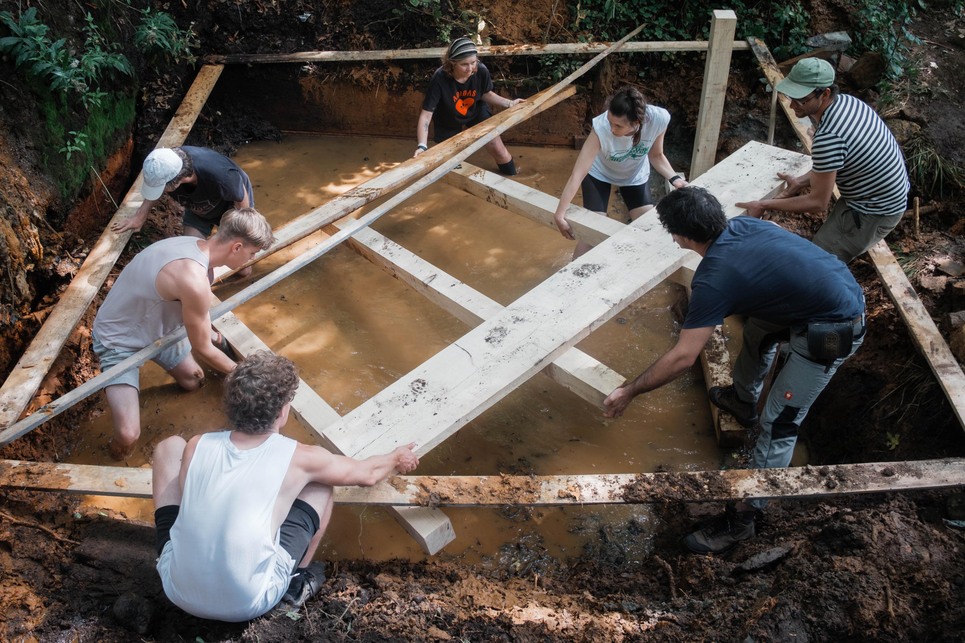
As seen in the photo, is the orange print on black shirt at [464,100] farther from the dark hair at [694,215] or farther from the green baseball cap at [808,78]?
the dark hair at [694,215]

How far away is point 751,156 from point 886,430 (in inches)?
74.9

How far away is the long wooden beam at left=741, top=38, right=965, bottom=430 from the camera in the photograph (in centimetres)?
308

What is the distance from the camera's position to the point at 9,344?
3.63 metres

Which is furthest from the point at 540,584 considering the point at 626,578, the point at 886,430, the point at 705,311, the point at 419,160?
the point at 419,160

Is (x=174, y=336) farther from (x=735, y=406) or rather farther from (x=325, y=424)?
(x=735, y=406)

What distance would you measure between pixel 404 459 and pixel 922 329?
266cm

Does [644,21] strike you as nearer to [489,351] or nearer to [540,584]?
[489,351]

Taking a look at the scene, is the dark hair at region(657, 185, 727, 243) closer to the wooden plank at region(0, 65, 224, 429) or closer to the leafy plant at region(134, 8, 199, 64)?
the wooden plank at region(0, 65, 224, 429)

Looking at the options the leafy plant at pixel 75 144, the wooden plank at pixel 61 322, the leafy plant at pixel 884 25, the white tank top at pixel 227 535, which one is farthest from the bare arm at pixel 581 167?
the leafy plant at pixel 75 144

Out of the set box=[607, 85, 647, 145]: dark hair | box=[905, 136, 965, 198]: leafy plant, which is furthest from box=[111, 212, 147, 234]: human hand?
box=[905, 136, 965, 198]: leafy plant

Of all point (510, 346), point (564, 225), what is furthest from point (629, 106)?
point (510, 346)

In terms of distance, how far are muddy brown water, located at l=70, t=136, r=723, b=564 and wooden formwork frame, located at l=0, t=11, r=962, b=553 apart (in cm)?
42

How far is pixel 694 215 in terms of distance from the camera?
284 cm

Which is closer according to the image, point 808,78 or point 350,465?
point 350,465
